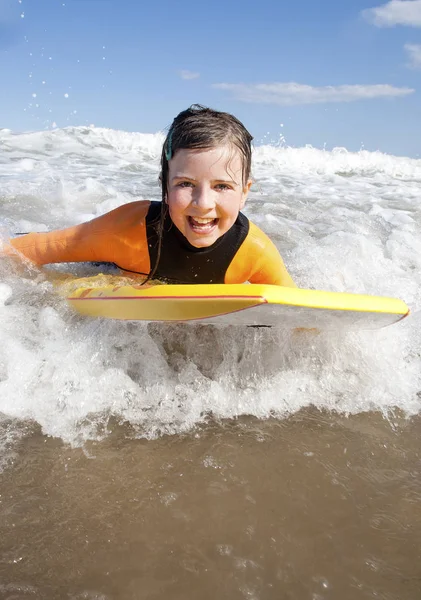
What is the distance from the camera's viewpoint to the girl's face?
7.67 feet

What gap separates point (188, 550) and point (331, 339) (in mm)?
1400

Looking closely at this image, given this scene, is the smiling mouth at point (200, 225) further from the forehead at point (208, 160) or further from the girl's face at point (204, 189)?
the forehead at point (208, 160)

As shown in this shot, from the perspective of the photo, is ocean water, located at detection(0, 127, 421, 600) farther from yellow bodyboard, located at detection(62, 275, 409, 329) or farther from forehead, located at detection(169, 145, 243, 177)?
forehead, located at detection(169, 145, 243, 177)

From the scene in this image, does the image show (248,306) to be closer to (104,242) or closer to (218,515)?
(218,515)

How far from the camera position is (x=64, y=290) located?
2961 mm

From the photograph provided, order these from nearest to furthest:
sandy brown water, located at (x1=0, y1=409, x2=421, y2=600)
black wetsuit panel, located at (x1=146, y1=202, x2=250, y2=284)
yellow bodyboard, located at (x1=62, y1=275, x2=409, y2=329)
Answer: sandy brown water, located at (x1=0, y1=409, x2=421, y2=600), yellow bodyboard, located at (x1=62, y1=275, x2=409, y2=329), black wetsuit panel, located at (x1=146, y1=202, x2=250, y2=284)

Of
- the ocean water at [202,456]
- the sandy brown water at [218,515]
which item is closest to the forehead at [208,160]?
the ocean water at [202,456]

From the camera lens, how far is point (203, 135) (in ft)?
7.70

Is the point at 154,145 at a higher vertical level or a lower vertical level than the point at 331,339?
lower

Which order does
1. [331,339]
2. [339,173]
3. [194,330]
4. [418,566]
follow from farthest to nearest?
[339,173] → [194,330] → [331,339] → [418,566]

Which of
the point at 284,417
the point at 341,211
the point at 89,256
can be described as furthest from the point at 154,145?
the point at 284,417

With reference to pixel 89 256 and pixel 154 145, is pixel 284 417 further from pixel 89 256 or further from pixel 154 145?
pixel 154 145

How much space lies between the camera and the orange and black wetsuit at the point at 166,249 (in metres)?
2.73

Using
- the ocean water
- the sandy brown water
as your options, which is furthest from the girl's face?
the sandy brown water
